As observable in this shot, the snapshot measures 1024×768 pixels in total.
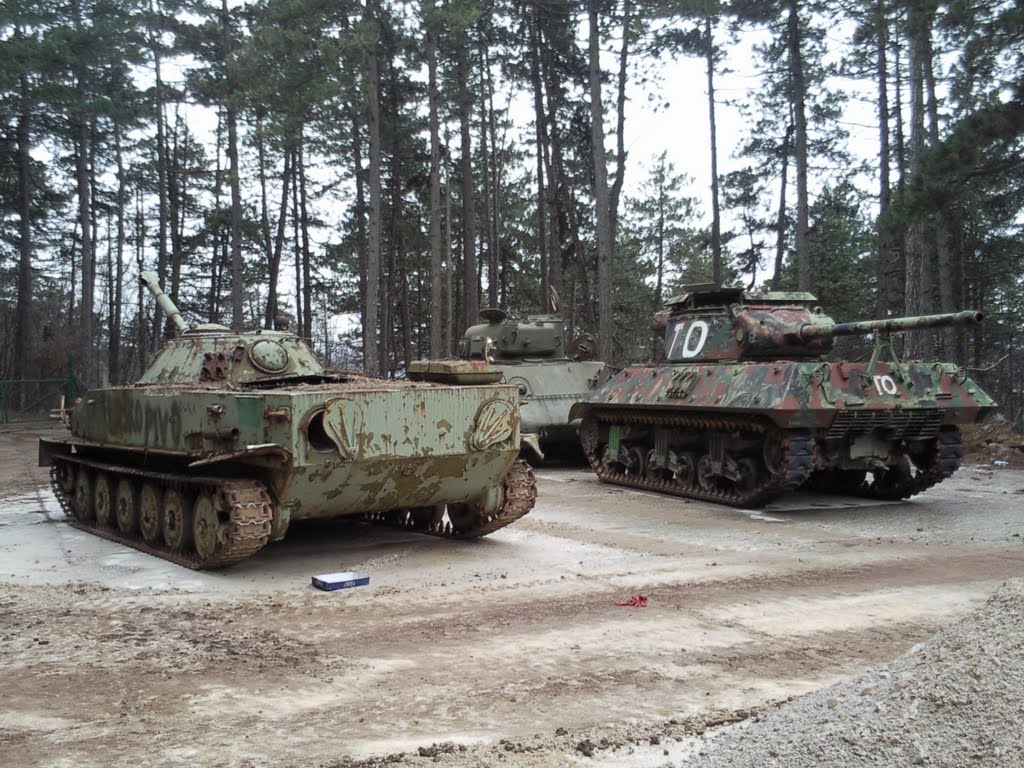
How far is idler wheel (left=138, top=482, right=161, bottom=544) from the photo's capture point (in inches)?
364

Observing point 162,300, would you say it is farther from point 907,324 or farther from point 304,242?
point 304,242

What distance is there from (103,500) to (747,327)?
781cm

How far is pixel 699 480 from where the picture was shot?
13.0 meters

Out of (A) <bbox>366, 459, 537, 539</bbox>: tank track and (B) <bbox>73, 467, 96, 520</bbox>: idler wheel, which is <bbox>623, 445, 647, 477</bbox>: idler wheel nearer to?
(A) <bbox>366, 459, 537, 539</bbox>: tank track

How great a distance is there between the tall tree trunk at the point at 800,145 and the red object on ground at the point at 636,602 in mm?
16172

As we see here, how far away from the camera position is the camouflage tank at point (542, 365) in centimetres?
1683

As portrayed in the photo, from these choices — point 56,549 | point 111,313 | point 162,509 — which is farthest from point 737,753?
point 111,313

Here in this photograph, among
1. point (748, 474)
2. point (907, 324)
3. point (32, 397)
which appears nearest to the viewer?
point (907, 324)

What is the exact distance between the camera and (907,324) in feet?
37.0

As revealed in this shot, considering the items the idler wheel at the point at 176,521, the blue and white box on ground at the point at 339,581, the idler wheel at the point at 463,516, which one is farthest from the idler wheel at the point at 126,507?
the idler wheel at the point at 463,516

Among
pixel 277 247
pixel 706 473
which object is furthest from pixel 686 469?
pixel 277 247

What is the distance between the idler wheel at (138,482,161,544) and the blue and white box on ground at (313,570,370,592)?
220 centimetres

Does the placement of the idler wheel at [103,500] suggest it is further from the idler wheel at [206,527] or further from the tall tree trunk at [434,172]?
the tall tree trunk at [434,172]

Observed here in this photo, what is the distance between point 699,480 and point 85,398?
7.32 m
